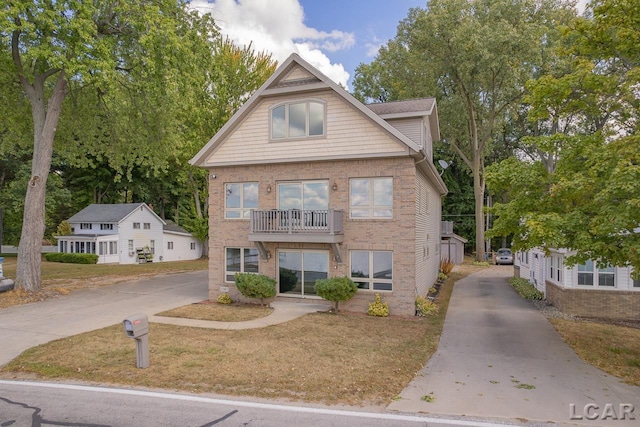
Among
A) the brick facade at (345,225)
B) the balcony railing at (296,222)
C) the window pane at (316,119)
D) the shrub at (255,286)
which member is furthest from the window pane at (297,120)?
the shrub at (255,286)

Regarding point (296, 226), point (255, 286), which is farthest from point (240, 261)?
point (296, 226)

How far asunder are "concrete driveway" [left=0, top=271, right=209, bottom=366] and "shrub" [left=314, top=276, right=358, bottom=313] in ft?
19.0

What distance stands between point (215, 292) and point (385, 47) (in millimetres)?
31009

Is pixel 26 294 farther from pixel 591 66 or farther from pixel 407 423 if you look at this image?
pixel 591 66

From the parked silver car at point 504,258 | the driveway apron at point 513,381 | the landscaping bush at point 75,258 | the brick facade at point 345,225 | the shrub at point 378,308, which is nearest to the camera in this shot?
the driveway apron at point 513,381

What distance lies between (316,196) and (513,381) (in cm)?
926

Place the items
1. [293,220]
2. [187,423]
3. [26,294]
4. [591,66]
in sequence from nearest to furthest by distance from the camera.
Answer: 1. [187,423]
2. [591,66]
3. [293,220]
4. [26,294]

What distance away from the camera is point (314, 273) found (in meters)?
15.4

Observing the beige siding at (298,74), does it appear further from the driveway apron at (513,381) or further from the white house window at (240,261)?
the driveway apron at (513,381)

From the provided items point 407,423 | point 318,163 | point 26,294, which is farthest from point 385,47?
point 407,423

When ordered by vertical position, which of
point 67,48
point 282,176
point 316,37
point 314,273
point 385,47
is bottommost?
point 314,273

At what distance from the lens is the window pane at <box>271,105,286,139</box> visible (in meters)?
15.5

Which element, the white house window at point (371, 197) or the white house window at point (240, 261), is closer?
the white house window at point (371, 197)

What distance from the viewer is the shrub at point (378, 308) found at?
13.8 metres
